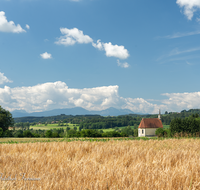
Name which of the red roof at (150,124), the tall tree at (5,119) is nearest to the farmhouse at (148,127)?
the red roof at (150,124)

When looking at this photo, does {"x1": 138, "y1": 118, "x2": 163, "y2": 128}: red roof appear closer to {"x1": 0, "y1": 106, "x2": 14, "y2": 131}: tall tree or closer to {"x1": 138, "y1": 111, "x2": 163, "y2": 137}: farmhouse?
{"x1": 138, "y1": 111, "x2": 163, "y2": 137}: farmhouse

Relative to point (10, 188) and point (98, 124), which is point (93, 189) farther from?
point (98, 124)

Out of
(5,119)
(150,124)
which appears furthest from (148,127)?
(5,119)

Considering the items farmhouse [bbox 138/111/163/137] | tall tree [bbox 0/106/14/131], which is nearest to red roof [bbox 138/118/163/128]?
farmhouse [bbox 138/111/163/137]

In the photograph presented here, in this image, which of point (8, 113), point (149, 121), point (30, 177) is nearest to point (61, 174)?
point (30, 177)

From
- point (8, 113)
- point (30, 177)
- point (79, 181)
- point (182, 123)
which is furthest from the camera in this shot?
point (8, 113)

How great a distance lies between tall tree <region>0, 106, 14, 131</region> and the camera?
200 feet

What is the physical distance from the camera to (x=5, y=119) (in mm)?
62469

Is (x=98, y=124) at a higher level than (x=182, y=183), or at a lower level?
lower

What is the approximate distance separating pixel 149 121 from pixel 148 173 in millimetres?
100897

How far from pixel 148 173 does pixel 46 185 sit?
1.54 metres

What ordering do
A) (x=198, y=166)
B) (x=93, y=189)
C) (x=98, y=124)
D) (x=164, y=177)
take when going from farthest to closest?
(x=98, y=124) < (x=198, y=166) < (x=164, y=177) < (x=93, y=189)

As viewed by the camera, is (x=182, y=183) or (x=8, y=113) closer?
(x=182, y=183)

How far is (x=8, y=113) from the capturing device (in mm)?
64875
